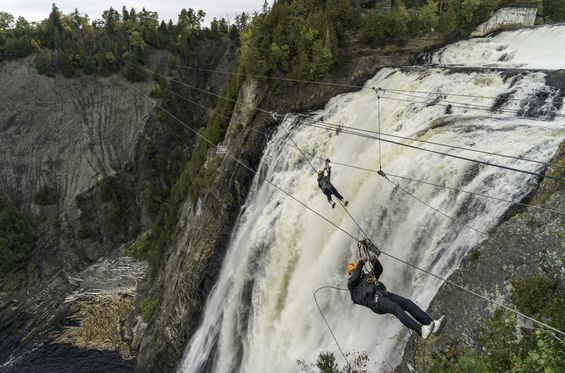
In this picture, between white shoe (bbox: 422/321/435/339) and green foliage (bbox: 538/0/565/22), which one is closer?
white shoe (bbox: 422/321/435/339)

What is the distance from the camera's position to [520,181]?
421 inches

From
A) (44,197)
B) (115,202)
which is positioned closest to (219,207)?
(115,202)

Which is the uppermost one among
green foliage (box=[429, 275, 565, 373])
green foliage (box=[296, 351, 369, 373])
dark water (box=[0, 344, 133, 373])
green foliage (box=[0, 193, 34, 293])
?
green foliage (box=[429, 275, 565, 373])

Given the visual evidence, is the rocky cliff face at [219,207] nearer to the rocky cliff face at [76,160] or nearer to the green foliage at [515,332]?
the rocky cliff face at [76,160]

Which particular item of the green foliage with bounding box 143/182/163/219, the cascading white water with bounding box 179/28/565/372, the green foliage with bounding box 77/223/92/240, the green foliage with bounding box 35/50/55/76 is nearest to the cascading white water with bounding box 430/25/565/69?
the cascading white water with bounding box 179/28/565/372

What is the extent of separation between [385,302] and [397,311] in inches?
13.9

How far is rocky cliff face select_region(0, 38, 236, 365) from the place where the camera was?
4675cm

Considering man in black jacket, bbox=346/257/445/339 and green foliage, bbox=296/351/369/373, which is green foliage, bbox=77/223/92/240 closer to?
green foliage, bbox=296/351/369/373

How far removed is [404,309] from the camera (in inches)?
338

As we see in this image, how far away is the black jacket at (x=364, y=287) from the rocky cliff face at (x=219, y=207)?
17.7 metres

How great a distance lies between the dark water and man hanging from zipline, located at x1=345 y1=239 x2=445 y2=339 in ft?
89.7

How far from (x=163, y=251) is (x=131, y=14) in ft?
176

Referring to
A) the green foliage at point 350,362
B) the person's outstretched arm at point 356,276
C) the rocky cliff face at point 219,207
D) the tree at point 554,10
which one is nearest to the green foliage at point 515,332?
the person's outstretched arm at point 356,276

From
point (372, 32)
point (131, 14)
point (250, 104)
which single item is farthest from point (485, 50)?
point (131, 14)
